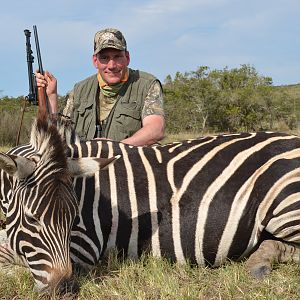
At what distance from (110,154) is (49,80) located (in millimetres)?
2188

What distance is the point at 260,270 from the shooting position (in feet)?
10.8

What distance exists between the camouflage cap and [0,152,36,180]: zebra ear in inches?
99.4

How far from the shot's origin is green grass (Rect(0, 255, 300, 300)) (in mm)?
2904

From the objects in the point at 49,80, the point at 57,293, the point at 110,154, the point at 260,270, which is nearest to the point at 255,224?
the point at 260,270

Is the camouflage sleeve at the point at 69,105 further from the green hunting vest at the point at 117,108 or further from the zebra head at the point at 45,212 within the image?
the zebra head at the point at 45,212

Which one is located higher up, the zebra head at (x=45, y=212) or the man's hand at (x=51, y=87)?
the man's hand at (x=51, y=87)

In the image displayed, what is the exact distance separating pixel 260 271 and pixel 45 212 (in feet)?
5.14

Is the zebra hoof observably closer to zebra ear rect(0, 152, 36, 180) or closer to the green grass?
the green grass

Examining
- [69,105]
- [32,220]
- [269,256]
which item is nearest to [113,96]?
[69,105]

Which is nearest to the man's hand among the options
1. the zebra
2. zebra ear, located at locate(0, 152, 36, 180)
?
the zebra

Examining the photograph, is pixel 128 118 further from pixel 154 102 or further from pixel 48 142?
pixel 48 142

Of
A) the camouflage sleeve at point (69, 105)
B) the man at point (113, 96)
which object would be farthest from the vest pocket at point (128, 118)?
the camouflage sleeve at point (69, 105)

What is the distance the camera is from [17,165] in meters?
2.73

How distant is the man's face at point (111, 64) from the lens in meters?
5.13
